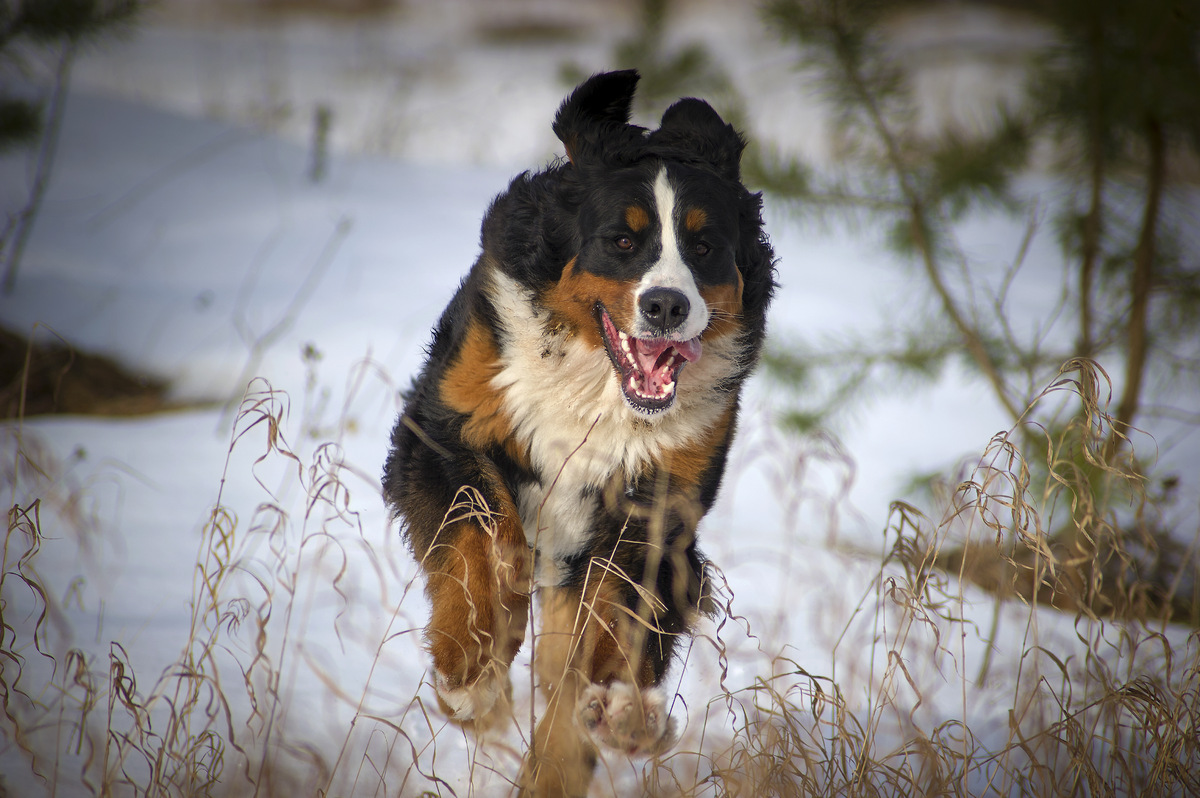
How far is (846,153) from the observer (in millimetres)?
4035

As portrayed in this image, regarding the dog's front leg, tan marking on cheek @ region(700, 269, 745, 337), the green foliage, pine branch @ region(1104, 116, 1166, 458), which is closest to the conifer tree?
pine branch @ region(1104, 116, 1166, 458)

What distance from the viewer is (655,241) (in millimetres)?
2547

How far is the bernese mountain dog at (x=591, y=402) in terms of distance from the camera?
7.75 ft

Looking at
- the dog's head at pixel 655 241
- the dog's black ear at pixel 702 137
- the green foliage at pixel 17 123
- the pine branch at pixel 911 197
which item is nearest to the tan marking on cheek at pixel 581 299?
the dog's head at pixel 655 241

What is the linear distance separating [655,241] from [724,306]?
13.2 inches

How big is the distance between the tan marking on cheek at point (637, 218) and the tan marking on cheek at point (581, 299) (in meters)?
0.19

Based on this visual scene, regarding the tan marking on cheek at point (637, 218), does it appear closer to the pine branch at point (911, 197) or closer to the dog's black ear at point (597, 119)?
the dog's black ear at point (597, 119)

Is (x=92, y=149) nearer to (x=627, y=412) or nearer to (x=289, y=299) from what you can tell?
(x=289, y=299)

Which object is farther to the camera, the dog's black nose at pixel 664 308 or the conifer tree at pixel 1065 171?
the conifer tree at pixel 1065 171

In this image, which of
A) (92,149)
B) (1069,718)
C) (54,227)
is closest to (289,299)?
(54,227)

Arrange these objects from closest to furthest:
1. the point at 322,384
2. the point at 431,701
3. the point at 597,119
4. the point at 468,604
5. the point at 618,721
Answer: the point at 618,721 → the point at 468,604 → the point at 431,701 → the point at 597,119 → the point at 322,384

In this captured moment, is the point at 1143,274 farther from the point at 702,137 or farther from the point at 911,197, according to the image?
the point at 702,137

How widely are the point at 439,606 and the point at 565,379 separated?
2.62 ft

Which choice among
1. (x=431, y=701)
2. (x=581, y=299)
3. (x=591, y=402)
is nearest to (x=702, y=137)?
(x=581, y=299)
